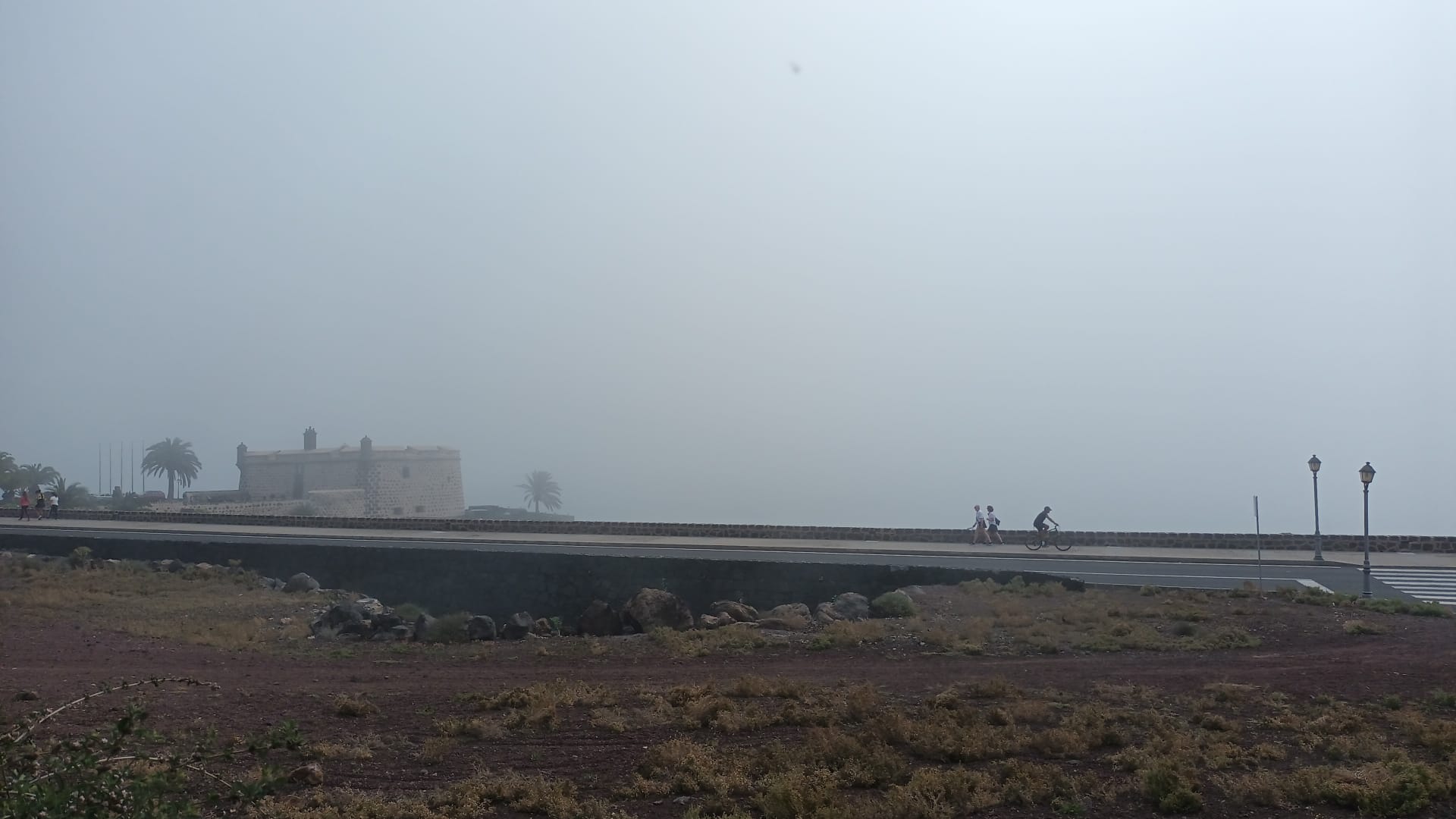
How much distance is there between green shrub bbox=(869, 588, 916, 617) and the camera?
18844 millimetres

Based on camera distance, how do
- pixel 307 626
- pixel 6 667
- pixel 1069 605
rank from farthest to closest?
pixel 307 626
pixel 1069 605
pixel 6 667

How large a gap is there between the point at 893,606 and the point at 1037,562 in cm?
1053

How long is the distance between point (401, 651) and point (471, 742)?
6.87 meters

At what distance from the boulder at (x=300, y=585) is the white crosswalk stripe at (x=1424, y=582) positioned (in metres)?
26.0

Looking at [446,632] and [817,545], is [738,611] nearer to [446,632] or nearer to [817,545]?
[446,632]

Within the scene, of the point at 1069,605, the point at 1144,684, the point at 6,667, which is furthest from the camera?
the point at 1069,605

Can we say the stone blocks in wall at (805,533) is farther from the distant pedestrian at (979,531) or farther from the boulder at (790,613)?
the boulder at (790,613)

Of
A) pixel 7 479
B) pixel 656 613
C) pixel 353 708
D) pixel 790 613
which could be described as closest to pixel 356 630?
pixel 656 613

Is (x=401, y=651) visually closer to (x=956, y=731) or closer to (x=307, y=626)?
(x=307, y=626)

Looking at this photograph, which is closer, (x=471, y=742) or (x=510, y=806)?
(x=510, y=806)

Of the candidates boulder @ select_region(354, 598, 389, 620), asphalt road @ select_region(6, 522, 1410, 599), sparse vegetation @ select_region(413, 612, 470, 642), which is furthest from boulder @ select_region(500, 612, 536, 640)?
asphalt road @ select_region(6, 522, 1410, 599)

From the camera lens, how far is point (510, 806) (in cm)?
805

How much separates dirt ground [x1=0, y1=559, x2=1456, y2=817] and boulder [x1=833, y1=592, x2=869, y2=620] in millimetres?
1149

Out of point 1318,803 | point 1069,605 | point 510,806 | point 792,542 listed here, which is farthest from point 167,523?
point 1318,803
